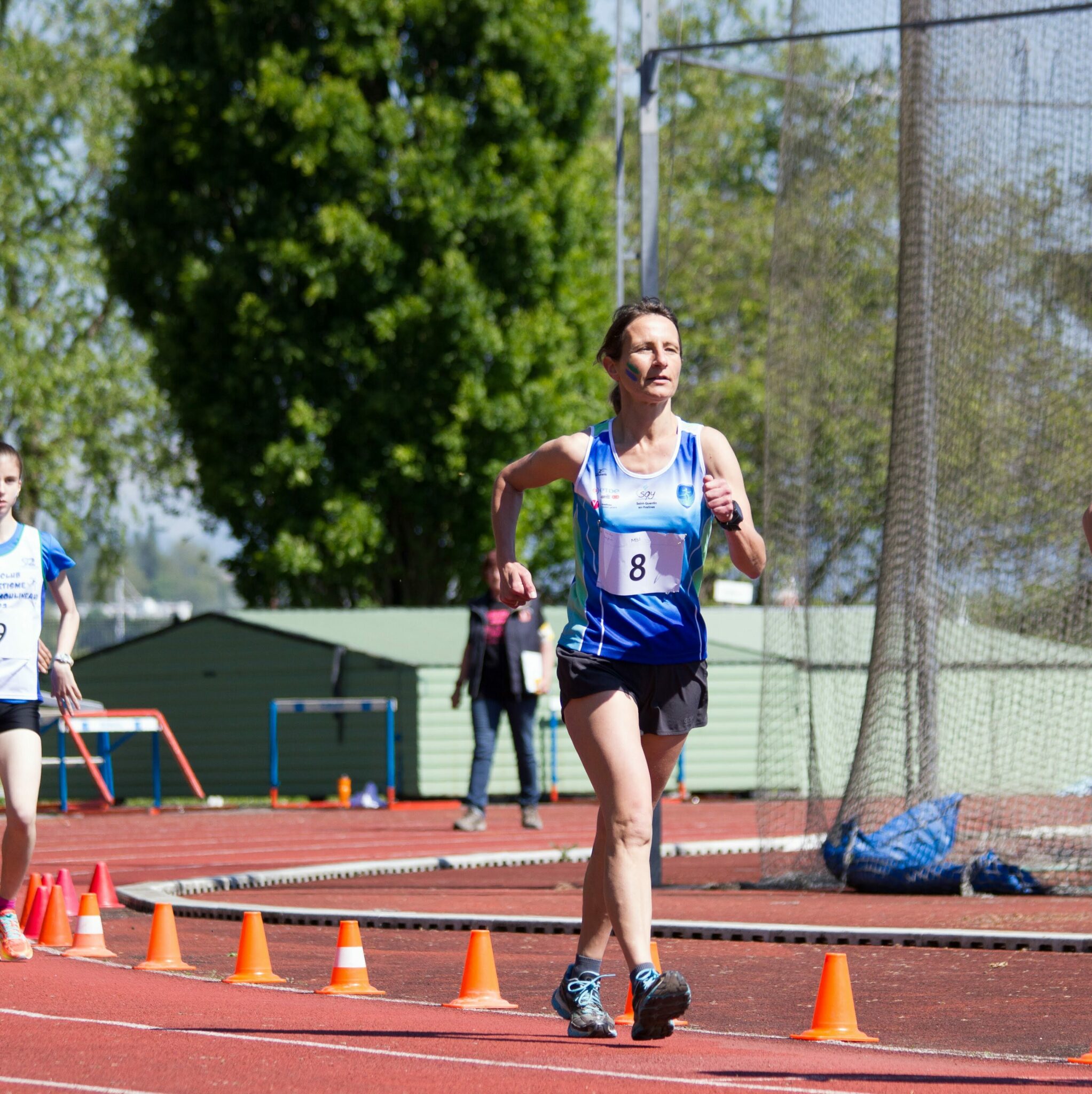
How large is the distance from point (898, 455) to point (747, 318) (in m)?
33.3

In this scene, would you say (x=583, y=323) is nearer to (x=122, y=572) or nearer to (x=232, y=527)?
(x=232, y=527)

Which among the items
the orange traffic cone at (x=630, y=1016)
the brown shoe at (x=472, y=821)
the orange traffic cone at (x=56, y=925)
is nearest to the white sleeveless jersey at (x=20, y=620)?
the orange traffic cone at (x=56, y=925)

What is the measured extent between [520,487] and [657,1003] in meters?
1.64

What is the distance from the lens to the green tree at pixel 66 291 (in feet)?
124

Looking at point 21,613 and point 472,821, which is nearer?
point 21,613

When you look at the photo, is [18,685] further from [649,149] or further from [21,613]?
[649,149]

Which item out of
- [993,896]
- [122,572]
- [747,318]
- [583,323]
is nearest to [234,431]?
[583,323]

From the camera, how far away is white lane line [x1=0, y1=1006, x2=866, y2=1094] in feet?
17.0

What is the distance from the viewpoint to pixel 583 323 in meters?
32.5

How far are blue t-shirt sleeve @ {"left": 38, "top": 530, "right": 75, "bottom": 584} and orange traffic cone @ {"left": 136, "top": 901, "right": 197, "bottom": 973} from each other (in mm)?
1474

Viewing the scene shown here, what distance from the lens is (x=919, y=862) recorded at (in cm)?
1174

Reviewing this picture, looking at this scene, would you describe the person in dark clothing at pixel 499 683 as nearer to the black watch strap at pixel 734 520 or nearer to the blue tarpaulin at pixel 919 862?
the blue tarpaulin at pixel 919 862

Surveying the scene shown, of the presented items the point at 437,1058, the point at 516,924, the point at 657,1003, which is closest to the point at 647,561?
the point at 657,1003

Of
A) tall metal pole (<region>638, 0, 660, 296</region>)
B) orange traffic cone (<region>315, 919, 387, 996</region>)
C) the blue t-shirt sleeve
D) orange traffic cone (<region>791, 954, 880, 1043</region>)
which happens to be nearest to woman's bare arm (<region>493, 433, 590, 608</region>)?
orange traffic cone (<region>791, 954, 880, 1043</region>)
